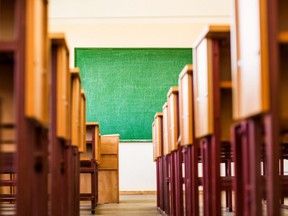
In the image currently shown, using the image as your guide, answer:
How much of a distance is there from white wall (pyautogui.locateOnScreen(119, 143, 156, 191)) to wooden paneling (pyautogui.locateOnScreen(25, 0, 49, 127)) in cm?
698

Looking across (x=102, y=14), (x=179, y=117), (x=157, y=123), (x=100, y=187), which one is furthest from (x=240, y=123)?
(x=102, y=14)

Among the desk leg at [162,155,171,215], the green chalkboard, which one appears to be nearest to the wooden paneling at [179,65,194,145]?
the desk leg at [162,155,171,215]

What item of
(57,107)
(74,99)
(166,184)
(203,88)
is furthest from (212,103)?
(166,184)

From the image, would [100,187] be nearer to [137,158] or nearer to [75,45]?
[137,158]

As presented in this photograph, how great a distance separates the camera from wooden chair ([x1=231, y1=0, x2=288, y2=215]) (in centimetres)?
206

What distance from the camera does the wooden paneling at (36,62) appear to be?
2178 mm

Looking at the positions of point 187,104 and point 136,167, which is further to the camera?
point 136,167

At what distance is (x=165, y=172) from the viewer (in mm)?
5770

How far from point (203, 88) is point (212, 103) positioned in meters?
0.18

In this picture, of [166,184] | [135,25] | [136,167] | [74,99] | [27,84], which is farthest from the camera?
[136,167]

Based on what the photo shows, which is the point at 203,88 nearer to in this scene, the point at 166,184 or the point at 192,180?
the point at 192,180

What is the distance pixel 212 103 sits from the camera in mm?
2918

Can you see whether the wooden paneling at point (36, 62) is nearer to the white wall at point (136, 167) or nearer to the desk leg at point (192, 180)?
the desk leg at point (192, 180)

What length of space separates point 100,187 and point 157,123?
4.97ft
